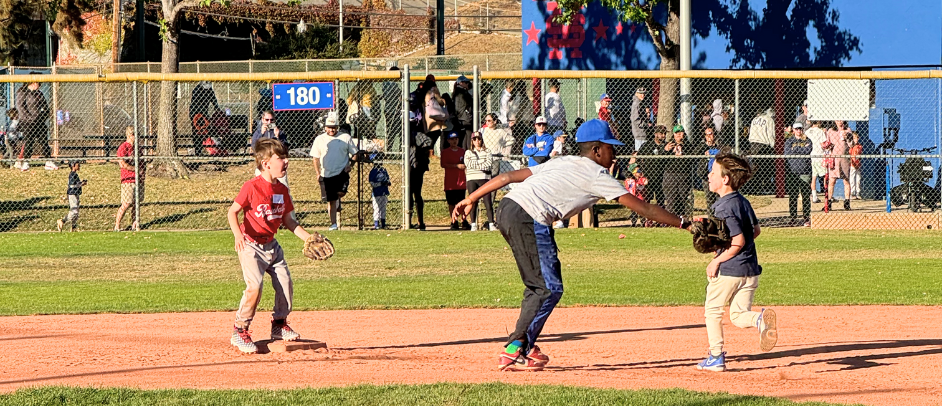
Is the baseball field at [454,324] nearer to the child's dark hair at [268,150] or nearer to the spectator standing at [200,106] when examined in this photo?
the child's dark hair at [268,150]

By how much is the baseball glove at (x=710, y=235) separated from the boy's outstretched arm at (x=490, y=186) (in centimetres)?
109

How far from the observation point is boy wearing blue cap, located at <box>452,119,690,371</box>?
717 centimetres

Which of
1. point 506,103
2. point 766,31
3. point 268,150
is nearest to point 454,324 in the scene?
point 268,150

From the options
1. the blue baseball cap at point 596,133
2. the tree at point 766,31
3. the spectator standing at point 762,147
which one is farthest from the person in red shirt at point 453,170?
the blue baseball cap at point 596,133

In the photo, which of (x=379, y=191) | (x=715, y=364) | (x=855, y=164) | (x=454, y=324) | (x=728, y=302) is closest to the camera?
(x=728, y=302)

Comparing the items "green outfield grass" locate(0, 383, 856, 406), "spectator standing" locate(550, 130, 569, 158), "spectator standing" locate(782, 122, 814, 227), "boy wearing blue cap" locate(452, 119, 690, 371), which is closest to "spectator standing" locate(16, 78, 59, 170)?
"spectator standing" locate(550, 130, 569, 158)

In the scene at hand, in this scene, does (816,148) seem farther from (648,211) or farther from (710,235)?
(648,211)

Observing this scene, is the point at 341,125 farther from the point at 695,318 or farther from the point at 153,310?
the point at 695,318

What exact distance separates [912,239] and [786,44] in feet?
29.6

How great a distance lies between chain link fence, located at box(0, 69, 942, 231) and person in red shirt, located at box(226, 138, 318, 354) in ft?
31.3

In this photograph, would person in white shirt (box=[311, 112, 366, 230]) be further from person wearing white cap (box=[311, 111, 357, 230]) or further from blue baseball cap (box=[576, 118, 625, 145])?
blue baseball cap (box=[576, 118, 625, 145])

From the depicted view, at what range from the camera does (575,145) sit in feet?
61.7

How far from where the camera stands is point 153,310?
1107cm

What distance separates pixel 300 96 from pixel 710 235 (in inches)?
499
